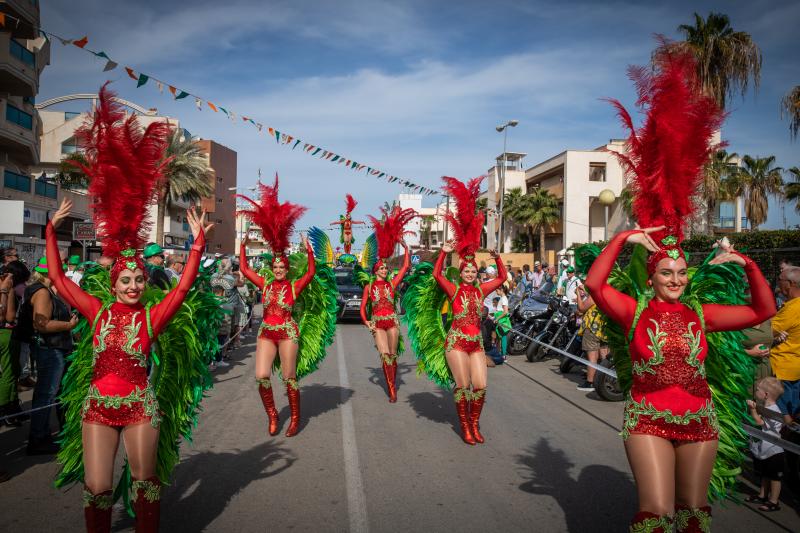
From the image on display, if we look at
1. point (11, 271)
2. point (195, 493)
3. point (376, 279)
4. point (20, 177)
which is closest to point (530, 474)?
point (195, 493)

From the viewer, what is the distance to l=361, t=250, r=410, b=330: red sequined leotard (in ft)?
30.1

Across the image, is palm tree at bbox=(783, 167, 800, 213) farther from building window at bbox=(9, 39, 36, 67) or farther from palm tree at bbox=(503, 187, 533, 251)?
building window at bbox=(9, 39, 36, 67)

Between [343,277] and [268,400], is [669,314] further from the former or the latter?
[343,277]

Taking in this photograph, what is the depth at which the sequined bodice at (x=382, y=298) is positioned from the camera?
922 centimetres

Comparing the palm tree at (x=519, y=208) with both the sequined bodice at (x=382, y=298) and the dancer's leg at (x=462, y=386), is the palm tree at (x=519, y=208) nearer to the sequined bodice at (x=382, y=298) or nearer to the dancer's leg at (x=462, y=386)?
the sequined bodice at (x=382, y=298)

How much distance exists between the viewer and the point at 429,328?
7.78m

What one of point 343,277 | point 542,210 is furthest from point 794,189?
point 343,277

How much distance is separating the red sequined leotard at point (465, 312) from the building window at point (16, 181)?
23.6 m

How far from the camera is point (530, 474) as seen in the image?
18.4 feet

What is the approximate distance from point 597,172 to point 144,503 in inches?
1692

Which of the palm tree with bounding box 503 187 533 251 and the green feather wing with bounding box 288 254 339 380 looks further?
the palm tree with bounding box 503 187 533 251

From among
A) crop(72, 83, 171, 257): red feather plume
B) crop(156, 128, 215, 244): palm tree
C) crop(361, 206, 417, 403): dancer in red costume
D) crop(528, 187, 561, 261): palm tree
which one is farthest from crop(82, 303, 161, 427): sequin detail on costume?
crop(528, 187, 561, 261): palm tree

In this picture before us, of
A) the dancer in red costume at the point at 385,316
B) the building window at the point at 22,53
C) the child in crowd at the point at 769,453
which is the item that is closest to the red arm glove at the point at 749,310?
the child in crowd at the point at 769,453

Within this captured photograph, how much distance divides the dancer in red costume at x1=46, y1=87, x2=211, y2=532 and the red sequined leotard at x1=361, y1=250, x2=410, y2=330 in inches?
205
